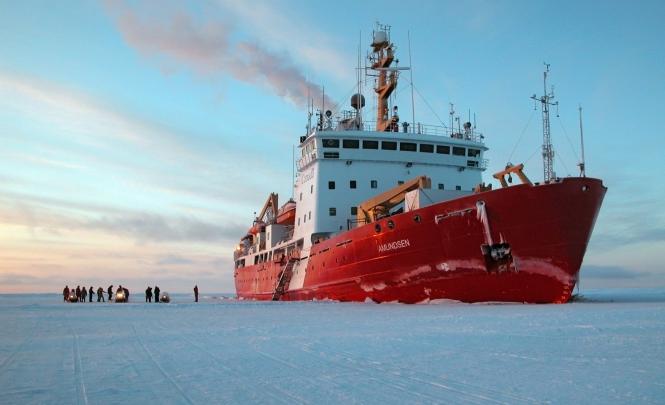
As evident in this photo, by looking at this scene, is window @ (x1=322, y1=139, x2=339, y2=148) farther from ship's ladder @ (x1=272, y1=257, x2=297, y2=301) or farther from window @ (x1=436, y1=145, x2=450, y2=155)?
ship's ladder @ (x1=272, y1=257, x2=297, y2=301)

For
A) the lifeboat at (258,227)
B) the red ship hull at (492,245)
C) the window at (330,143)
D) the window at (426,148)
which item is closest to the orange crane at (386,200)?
the red ship hull at (492,245)

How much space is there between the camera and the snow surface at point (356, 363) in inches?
196

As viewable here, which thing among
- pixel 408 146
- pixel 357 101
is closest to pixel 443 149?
pixel 408 146

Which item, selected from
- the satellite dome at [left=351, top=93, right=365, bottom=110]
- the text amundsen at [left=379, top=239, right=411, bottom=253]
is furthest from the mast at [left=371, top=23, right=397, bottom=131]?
the text amundsen at [left=379, top=239, right=411, bottom=253]

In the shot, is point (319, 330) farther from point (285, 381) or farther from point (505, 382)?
point (505, 382)

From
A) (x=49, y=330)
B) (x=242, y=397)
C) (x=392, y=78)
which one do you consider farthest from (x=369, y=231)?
(x=242, y=397)

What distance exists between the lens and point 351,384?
5398mm

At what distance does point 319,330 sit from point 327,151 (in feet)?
53.0

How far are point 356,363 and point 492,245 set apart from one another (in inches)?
396

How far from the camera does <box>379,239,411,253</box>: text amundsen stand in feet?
58.8

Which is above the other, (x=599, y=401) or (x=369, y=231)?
(x=369, y=231)

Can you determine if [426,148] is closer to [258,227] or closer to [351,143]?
[351,143]

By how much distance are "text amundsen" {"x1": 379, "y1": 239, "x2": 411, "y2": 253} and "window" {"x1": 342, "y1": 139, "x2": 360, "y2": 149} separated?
26.6 feet

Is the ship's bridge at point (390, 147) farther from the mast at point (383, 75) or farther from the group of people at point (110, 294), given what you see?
the group of people at point (110, 294)
